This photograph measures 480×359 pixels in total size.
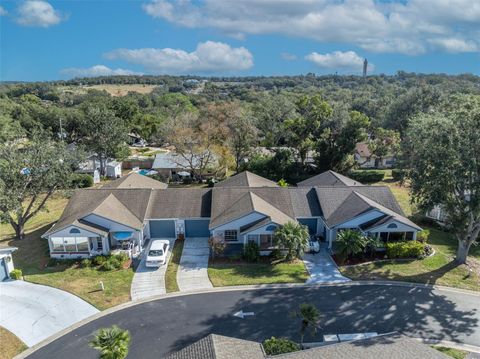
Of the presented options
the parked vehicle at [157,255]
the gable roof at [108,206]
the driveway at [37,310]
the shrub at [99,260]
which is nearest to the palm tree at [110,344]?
the driveway at [37,310]

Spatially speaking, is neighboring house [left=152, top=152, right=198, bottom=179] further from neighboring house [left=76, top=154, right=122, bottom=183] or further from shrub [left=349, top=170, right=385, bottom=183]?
shrub [left=349, top=170, right=385, bottom=183]

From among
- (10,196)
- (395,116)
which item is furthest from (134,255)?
(395,116)

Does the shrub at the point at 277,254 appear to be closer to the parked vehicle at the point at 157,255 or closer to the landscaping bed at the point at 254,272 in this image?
the landscaping bed at the point at 254,272

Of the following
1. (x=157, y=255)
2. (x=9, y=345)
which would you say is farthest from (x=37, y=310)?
(x=157, y=255)

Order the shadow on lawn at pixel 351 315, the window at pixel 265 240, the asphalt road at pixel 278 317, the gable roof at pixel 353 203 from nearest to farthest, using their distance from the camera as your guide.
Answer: the asphalt road at pixel 278 317 < the shadow on lawn at pixel 351 315 < the window at pixel 265 240 < the gable roof at pixel 353 203

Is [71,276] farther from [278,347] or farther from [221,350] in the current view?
[221,350]

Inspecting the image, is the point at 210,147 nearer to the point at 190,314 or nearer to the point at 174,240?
the point at 174,240

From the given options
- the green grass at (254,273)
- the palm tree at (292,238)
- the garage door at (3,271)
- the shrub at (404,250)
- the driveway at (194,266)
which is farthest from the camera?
the shrub at (404,250)
